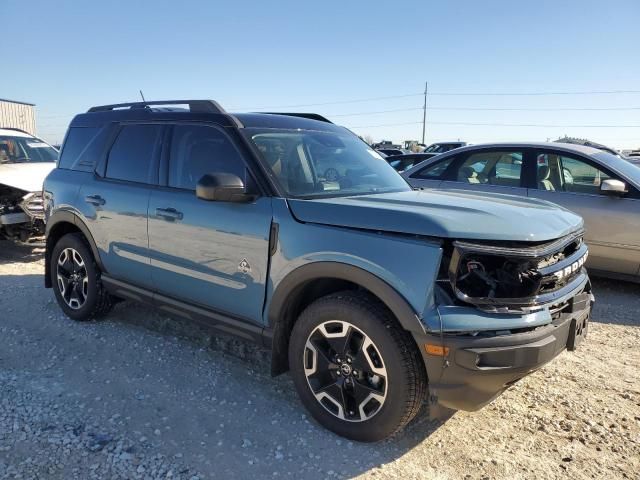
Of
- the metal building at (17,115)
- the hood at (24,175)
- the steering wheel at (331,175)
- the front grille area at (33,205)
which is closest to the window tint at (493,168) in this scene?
the steering wheel at (331,175)

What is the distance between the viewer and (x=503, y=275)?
256 centimetres

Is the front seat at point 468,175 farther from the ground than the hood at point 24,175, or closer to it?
farther from the ground

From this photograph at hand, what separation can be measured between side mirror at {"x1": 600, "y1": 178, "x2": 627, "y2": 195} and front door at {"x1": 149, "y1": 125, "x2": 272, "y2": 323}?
13.7ft

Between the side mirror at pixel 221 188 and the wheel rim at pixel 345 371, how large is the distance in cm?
96

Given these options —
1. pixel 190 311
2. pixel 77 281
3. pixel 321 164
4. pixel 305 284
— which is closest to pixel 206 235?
pixel 190 311

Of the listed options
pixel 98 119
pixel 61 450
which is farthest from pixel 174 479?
pixel 98 119

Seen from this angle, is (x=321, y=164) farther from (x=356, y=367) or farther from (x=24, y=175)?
(x=24, y=175)

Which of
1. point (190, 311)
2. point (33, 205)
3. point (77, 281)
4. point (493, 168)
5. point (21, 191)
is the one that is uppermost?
point (493, 168)

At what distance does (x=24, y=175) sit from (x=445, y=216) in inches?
296

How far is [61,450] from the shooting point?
9.02 feet

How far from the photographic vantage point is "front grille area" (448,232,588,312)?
2461mm

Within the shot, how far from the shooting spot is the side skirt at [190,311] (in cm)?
327

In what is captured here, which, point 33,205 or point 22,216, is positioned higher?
point 33,205

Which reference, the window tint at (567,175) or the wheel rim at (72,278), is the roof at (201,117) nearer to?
the wheel rim at (72,278)
